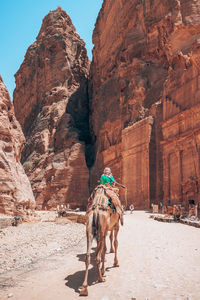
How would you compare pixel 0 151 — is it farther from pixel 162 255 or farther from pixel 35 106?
pixel 35 106

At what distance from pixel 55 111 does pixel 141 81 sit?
20.9 metres

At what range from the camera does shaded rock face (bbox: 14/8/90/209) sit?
44.2m

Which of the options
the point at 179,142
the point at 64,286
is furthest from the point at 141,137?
the point at 64,286

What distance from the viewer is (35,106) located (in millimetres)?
60812

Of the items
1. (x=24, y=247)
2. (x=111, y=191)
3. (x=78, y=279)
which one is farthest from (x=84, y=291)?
(x=24, y=247)

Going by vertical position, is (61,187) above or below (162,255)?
above

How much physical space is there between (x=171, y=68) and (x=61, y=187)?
24086 mm

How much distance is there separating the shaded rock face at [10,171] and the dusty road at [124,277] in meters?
8.65

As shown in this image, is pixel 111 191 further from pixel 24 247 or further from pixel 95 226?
pixel 24 247

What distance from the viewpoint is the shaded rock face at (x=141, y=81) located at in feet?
90.6

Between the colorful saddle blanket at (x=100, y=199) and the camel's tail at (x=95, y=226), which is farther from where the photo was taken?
the colorful saddle blanket at (x=100, y=199)

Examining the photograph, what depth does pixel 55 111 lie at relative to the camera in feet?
168

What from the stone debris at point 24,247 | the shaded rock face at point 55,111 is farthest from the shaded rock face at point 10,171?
the shaded rock face at point 55,111

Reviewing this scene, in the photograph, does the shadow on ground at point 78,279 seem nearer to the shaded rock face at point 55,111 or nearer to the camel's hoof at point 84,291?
the camel's hoof at point 84,291
